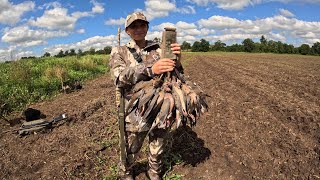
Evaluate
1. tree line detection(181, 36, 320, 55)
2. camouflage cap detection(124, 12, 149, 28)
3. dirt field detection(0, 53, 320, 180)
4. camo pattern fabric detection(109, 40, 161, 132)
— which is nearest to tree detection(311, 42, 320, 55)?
tree line detection(181, 36, 320, 55)

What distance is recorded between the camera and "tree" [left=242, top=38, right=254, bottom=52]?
9199 centimetres

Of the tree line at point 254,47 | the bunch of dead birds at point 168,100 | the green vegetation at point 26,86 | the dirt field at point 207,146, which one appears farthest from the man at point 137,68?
the tree line at point 254,47

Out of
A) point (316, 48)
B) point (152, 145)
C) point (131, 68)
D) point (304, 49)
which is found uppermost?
point (131, 68)

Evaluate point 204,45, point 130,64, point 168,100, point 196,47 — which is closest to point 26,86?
point 130,64

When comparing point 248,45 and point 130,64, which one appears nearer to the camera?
point 130,64

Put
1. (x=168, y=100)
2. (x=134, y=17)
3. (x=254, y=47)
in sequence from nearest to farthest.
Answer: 1. (x=168, y=100)
2. (x=134, y=17)
3. (x=254, y=47)

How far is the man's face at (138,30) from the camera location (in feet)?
12.0

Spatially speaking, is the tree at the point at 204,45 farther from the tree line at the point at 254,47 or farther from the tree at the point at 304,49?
the tree at the point at 304,49

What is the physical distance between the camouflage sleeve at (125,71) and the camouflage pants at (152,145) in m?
0.80

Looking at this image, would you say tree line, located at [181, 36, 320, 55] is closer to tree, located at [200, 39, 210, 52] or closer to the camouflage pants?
tree, located at [200, 39, 210, 52]

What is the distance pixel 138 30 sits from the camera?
145 inches

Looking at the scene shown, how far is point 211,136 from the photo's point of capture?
6281 mm

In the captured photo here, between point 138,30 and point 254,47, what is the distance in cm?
9255

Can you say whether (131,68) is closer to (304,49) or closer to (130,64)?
(130,64)
